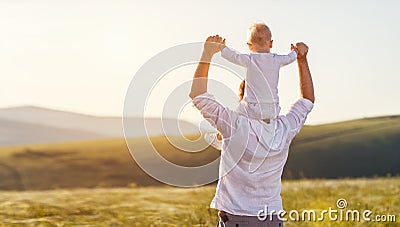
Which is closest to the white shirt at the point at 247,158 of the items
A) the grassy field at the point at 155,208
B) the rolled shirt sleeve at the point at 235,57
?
the rolled shirt sleeve at the point at 235,57

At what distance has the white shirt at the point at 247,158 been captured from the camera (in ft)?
12.4

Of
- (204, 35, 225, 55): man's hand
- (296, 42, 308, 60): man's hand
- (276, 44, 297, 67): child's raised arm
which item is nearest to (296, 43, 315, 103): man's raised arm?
(296, 42, 308, 60): man's hand

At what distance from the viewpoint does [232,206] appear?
390 cm

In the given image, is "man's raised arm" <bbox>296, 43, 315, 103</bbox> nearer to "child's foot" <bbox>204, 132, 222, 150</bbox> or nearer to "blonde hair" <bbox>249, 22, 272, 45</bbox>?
"blonde hair" <bbox>249, 22, 272, 45</bbox>

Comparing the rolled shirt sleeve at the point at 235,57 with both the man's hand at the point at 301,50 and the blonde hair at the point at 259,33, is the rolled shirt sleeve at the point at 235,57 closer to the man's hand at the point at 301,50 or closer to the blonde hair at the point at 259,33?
the blonde hair at the point at 259,33

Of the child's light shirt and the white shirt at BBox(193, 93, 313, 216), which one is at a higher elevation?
the child's light shirt

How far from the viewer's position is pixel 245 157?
12.6 feet

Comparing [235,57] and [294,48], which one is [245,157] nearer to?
[235,57]

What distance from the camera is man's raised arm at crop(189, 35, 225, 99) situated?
3793 mm

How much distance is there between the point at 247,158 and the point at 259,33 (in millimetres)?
669

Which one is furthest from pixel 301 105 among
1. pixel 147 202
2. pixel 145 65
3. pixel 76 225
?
pixel 147 202

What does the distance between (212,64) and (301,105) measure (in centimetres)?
59

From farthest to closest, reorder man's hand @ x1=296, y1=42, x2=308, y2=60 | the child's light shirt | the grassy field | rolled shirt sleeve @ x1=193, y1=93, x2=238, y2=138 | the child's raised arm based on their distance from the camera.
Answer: the grassy field
man's hand @ x1=296, y1=42, x2=308, y2=60
the child's raised arm
the child's light shirt
rolled shirt sleeve @ x1=193, y1=93, x2=238, y2=138

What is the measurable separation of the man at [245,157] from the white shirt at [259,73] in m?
0.12
